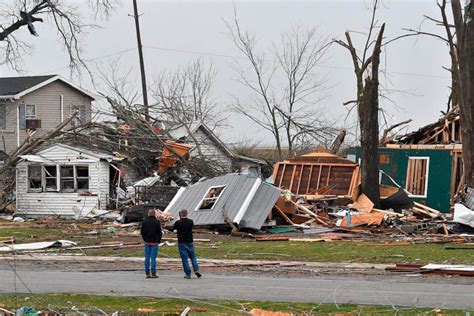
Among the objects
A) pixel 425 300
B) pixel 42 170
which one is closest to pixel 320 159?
pixel 42 170

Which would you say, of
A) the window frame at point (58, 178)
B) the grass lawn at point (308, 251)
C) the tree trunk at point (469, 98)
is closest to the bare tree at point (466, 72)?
the tree trunk at point (469, 98)

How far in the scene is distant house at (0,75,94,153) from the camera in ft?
166

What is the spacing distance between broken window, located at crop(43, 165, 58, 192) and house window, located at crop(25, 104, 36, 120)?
12937 millimetres

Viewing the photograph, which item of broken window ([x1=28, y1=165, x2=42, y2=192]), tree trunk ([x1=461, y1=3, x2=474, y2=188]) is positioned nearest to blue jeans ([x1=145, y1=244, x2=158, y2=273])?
tree trunk ([x1=461, y1=3, x2=474, y2=188])

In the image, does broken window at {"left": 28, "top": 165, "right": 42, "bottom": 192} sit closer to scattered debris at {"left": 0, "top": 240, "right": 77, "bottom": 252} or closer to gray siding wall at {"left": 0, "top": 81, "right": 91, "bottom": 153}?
gray siding wall at {"left": 0, "top": 81, "right": 91, "bottom": 153}

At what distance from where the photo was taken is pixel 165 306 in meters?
13.4

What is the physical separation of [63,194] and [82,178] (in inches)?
45.3

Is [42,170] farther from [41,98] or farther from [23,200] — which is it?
[41,98]

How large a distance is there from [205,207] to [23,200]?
12.6 meters

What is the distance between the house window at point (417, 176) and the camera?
3667 centimetres

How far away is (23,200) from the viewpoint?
128ft

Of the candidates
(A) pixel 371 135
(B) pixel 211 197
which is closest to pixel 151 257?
(B) pixel 211 197

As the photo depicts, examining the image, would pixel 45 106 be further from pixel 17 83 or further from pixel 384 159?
pixel 384 159

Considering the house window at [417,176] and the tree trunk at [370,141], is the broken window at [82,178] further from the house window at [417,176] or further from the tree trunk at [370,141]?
the house window at [417,176]
